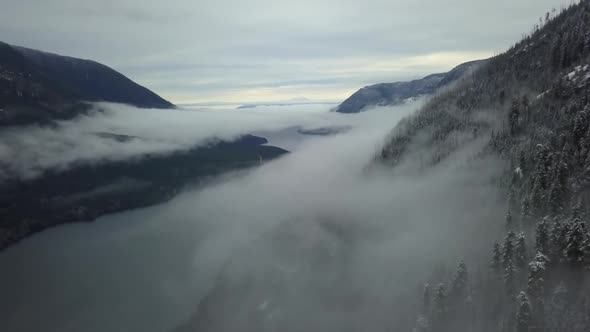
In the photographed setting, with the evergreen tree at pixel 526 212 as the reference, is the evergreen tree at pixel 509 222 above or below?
below

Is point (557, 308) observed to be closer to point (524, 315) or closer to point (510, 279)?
point (524, 315)

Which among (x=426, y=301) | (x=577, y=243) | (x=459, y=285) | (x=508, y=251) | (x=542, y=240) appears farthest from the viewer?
(x=426, y=301)

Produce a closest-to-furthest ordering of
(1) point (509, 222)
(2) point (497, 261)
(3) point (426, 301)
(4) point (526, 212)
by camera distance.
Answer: (2) point (497, 261) → (3) point (426, 301) → (4) point (526, 212) → (1) point (509, 222)

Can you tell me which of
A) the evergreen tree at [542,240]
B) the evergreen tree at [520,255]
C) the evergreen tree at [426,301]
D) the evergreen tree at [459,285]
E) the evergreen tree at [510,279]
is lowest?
the evergreen tree at [426,301]

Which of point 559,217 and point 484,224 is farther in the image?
point 484,224

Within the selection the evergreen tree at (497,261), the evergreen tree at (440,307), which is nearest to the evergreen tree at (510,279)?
the evergreen tree at (497,261)

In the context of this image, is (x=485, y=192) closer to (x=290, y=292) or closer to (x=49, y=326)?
(x=290, y=292)

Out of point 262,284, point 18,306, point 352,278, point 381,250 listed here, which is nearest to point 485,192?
point 381,250

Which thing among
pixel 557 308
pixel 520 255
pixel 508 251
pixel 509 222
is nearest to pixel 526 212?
pixel 509 222

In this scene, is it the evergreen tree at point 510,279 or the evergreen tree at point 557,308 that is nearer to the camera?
the evergreen tree at point 557,308

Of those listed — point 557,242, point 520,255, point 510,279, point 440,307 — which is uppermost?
point 557,242

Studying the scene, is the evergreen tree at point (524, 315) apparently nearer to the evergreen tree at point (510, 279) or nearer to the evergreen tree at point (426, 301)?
the evergreen tree at point (510, 279)
